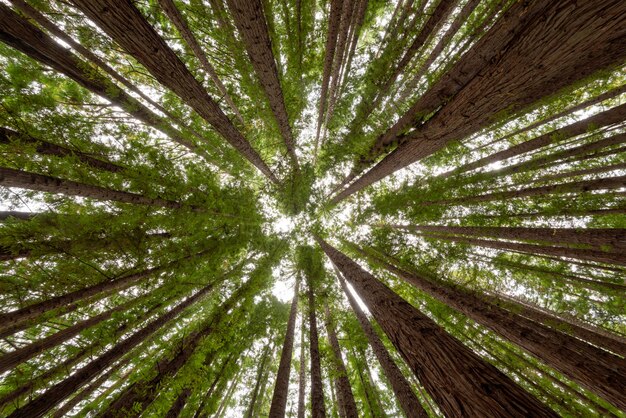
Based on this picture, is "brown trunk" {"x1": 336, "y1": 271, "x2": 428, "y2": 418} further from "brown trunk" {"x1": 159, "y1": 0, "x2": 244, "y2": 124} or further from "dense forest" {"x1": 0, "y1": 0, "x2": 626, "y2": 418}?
"brown trunk" {"x1": 159, "y1": 0, "x2": 244, "y2": 124}

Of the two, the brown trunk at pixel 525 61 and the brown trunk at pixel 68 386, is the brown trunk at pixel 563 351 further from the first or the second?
the brown trunk at pixel 68 386

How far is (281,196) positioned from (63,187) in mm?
6420

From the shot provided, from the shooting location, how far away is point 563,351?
12.5ft

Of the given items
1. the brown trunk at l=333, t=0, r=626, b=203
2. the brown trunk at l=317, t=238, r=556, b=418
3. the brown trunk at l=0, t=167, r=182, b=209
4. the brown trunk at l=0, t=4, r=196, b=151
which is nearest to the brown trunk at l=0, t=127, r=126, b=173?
the brown trunk at l=0, t=167, r=182, b=209

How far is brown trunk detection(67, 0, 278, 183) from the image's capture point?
114 inches

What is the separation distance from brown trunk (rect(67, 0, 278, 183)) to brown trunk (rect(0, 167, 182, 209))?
2.38 m

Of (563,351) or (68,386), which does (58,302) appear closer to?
(68,386)

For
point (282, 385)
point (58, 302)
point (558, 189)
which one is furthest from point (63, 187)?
point (558, 189)

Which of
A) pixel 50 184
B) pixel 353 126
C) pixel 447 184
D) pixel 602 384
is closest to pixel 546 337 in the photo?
pixel 602 384

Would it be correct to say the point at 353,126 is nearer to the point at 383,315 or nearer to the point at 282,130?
the point at 282,130

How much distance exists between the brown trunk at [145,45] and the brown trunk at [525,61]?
4.13 m

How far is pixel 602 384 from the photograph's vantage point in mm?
2957

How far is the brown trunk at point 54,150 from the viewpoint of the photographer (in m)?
4.56

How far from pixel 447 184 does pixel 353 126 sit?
10.4 feet
